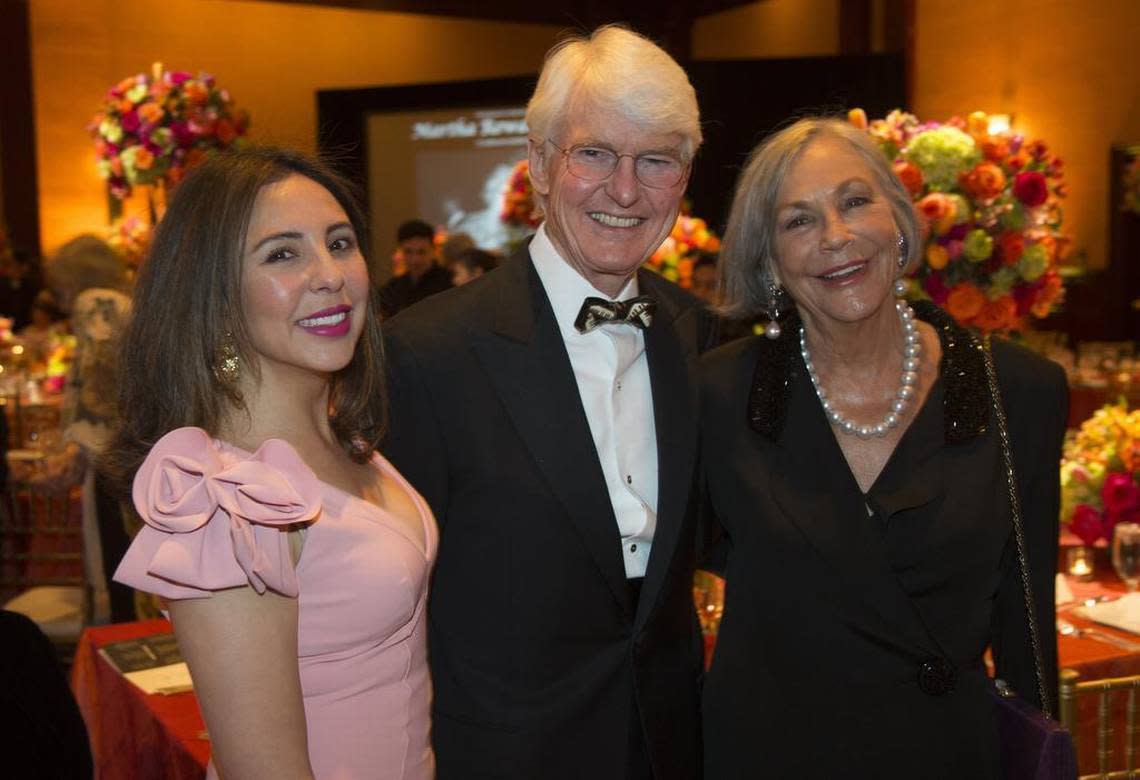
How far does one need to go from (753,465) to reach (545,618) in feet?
1.66

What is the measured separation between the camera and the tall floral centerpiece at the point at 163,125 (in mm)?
5918

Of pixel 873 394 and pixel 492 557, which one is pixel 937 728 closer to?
pixel 873 394

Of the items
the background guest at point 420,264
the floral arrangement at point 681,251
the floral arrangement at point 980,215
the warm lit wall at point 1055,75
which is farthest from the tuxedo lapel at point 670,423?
the warm lit wall at point 1055,75

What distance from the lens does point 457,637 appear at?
2.00 metres

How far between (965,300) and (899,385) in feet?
3.52

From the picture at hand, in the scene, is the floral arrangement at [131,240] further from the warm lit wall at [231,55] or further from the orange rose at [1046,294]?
the orange rose at [1046,294]

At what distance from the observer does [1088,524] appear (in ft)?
10.5

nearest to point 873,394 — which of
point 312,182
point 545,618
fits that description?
point 545,618

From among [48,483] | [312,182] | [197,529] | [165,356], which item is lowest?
[48,483]

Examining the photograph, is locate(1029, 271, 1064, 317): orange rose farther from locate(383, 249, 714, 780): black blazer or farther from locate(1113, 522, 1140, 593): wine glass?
locate(383, 249, 714, 780): black blazer

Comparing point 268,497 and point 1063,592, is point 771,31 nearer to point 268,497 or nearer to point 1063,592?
point 1063,592

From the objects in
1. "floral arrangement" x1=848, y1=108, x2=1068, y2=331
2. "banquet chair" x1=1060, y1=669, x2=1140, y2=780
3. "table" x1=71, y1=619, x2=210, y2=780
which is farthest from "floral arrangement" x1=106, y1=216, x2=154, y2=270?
"banquet chair" x1=1060, y1=669, x2=1140, y2=780

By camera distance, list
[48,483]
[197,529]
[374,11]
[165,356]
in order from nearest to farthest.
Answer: [197,529] → [165,356] → [48,483] → [374,11]

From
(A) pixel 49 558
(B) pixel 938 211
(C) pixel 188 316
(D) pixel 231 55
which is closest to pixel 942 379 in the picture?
(B) pixel 938 211
